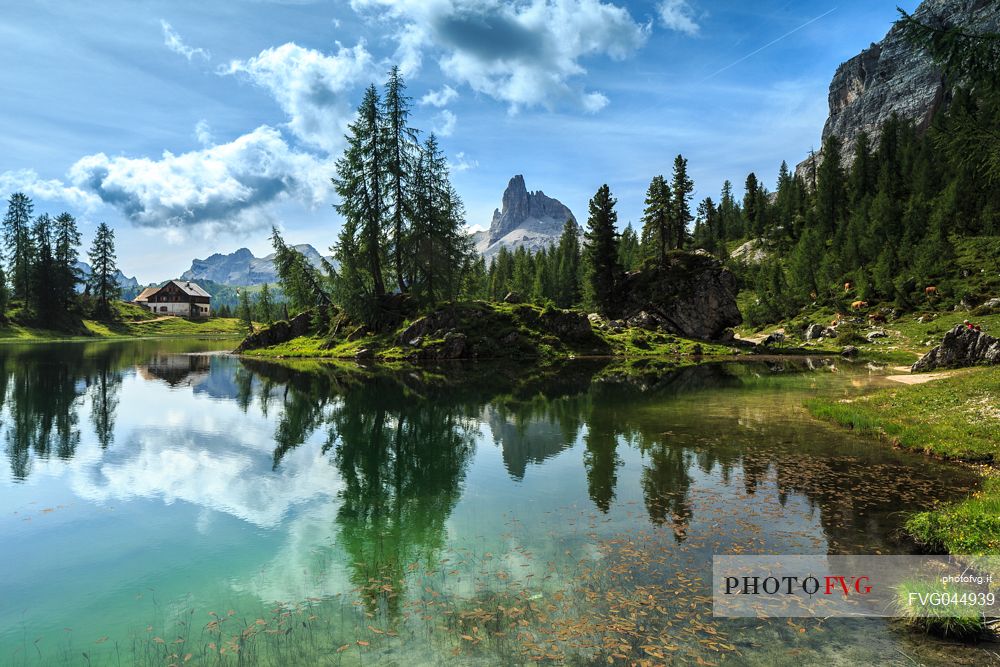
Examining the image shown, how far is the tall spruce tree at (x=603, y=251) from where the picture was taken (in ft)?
304

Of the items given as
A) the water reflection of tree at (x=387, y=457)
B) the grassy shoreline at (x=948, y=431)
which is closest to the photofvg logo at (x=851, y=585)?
the grassy shoreline at (x=948, y=431)

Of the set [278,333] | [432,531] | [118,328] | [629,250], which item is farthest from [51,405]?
[629,250]

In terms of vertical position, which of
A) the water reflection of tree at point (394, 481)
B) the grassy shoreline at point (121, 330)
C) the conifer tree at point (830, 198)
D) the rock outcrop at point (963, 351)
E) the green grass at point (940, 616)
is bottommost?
the water reflection of tree at point (394, 481)

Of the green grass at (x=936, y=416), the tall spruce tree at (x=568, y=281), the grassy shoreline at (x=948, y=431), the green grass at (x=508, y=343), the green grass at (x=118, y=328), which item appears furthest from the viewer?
the tall spruce tree at (x=568, y=281)

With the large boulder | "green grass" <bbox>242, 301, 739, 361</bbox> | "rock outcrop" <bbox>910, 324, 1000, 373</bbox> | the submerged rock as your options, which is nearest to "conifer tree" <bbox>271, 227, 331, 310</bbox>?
"green grass" <bbox>242, 301, 739, 361</bbox>

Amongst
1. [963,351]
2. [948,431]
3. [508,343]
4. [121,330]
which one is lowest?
[948,431]

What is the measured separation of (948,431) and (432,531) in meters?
21.7

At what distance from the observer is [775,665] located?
7.87 m

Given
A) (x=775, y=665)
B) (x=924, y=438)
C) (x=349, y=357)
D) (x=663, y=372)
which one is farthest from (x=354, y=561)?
(x=349, y=357)

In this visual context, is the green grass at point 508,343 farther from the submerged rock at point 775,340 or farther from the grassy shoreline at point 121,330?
the grassy shoreline at point 121,330

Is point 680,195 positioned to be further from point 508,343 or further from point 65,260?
point 65,260

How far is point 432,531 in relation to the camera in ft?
45.8

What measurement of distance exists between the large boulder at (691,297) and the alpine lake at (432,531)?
59.7 metres

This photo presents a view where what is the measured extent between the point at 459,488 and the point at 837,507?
12.0m
